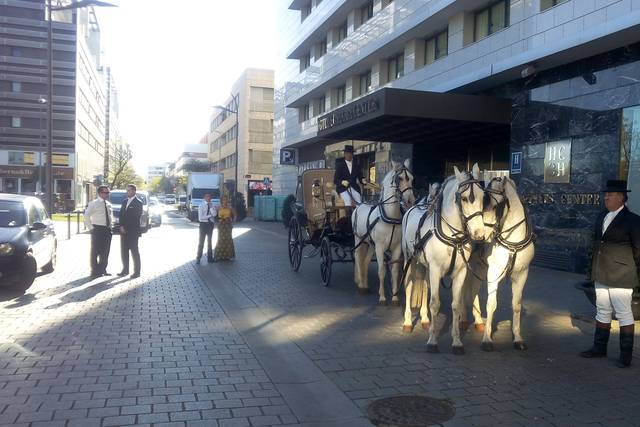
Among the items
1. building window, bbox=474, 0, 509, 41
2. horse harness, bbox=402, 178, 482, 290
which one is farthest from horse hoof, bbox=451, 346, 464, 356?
building window, bbox=474, 0, 509, 41

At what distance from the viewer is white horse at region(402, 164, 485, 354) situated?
574 centimetres

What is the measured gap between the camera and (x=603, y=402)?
480 centimetres

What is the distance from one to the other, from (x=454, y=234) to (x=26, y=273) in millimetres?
7127

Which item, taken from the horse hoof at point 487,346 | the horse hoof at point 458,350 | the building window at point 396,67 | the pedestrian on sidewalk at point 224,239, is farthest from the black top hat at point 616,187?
the building window at point 396,67

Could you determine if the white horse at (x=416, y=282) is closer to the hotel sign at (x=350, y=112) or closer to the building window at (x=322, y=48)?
the hotel sign at (x=350, y=112)

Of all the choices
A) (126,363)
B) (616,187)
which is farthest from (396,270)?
(126,363)

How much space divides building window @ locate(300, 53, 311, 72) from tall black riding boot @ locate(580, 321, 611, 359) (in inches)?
1179

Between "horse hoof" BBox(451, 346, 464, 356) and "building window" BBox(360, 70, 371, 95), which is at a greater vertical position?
"building window" BBox(360, 70, 371, 95)

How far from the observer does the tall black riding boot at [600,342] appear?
6.12 metres

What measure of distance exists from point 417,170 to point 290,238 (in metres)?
7.95

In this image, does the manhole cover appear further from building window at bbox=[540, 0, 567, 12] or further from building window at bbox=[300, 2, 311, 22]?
building window at bbox=[300, 2, 311, 22]

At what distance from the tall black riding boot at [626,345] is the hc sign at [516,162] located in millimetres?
8507

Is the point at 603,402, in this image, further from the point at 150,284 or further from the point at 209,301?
the point at 150,284

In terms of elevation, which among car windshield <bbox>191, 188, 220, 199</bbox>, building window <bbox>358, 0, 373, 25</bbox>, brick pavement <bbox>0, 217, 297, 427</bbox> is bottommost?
brick pavement <bbox>0, 217, 297, 427</bbox>
